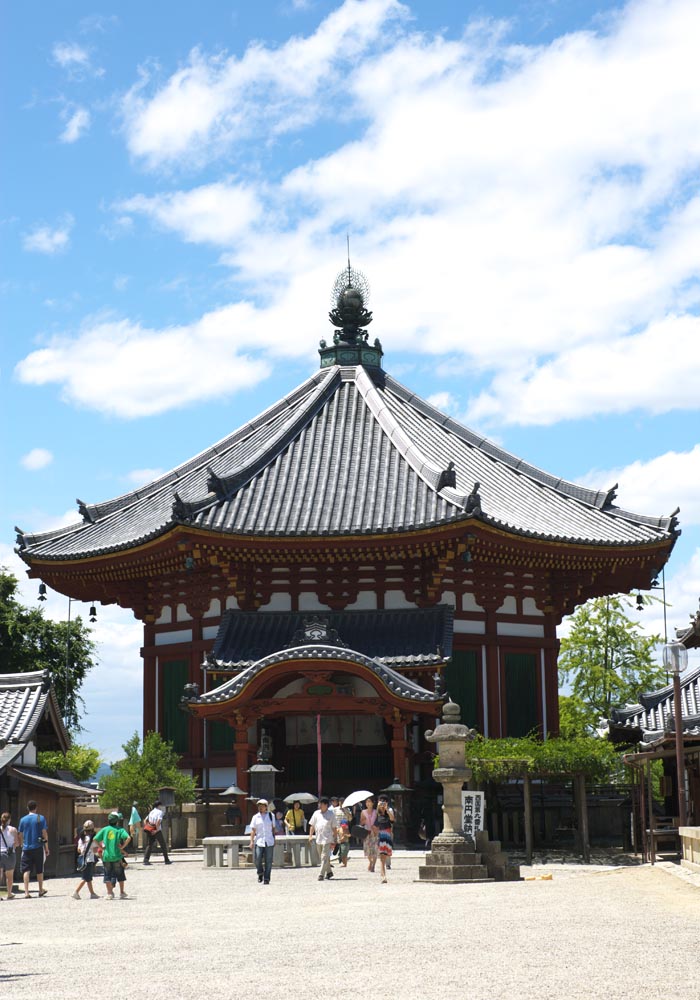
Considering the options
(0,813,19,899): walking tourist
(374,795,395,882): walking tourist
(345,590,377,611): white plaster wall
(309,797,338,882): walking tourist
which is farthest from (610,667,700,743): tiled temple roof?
(0,813,19,899): walking tourist

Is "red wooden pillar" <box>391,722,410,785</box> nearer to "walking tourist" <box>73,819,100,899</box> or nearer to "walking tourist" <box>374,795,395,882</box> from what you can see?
"walking tourist" <box>374,795,395,882</box>

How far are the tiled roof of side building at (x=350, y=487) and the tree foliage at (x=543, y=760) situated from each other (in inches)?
294

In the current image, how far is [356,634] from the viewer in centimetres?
3897

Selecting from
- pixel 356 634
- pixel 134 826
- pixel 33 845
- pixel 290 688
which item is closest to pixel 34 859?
pixel 33 845

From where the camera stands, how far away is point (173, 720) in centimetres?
4119

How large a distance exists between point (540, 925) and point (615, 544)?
2454 cm

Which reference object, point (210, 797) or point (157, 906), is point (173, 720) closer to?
point (210, 797)

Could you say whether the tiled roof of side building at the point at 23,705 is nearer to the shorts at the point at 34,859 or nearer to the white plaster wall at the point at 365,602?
the shorts at the point at 34,859

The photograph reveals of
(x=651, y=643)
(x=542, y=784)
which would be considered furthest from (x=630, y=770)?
(x=651, y=643)

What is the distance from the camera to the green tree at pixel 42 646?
62562 mm

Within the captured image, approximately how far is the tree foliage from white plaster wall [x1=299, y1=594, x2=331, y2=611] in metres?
9.07

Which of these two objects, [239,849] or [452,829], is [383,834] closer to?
[452,829]

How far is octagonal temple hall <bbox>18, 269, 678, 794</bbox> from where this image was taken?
36594 mm

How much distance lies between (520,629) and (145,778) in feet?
40.8
